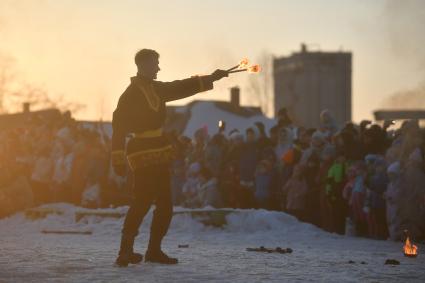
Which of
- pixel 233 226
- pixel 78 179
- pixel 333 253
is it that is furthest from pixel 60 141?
pixel 333 253

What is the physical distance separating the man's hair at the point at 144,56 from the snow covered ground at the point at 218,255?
1.92m

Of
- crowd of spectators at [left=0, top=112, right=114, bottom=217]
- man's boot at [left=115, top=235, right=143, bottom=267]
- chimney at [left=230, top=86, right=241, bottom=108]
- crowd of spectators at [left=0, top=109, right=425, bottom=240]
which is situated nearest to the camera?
man's boot at [left=115, top=235, right=143, bottom=267]

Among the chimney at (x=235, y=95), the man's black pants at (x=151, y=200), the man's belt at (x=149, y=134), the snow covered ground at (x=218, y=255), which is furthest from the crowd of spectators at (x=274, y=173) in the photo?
the chimney at (x=235, y=95)

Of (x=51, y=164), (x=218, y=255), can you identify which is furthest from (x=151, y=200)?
(x=51, y=164)

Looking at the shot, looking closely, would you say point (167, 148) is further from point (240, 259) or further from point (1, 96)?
point (1, 96)

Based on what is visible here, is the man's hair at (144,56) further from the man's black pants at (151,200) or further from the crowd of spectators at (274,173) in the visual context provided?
the crowd of spectators at (274,173)

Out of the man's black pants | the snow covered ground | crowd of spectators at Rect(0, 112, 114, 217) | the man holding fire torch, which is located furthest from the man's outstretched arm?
crowd of spectators at Rect(0, 112, 114, 217)

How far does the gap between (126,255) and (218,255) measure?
145cm

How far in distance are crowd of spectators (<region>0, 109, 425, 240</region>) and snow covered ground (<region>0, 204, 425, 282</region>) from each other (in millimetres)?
668

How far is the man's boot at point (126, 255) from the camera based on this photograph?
8828 millimetres

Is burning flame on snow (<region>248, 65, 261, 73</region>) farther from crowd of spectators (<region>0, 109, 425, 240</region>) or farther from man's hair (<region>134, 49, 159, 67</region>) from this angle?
crowd of spectators (<region>0, 109, 425, 240</region>)

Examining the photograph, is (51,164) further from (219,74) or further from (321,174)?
(219,74)

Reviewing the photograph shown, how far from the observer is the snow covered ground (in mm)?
8039

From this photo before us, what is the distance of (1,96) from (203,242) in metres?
43.9
